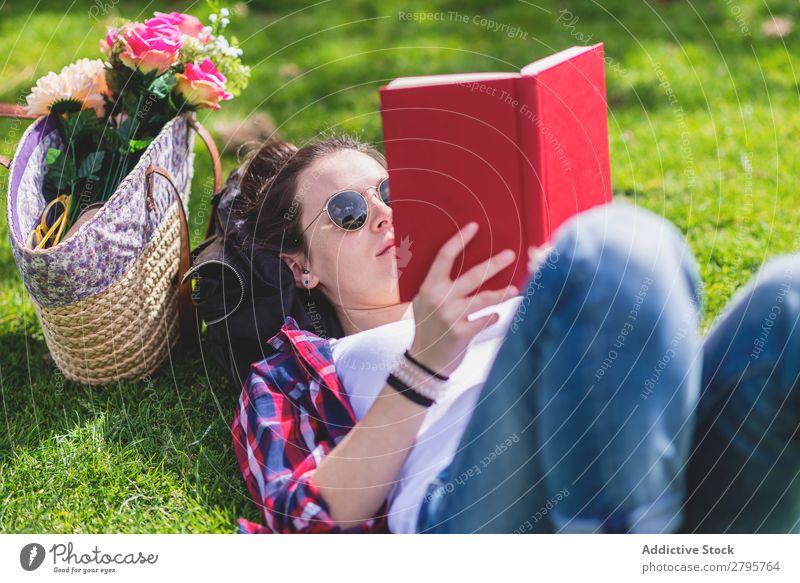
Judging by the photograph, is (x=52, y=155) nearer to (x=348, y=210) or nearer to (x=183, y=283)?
(x=183, y=283)

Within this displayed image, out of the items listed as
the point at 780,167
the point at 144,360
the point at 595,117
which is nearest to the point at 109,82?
the point at 144,360

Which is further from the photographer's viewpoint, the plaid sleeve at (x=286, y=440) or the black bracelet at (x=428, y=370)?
the plaid sleeve at (x=286, y=440)

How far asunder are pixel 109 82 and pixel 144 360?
23.4 inches

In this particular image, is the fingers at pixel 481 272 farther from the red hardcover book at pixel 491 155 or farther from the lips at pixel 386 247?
the lips at pixel 386 247

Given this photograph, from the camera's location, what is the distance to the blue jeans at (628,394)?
1085 mm

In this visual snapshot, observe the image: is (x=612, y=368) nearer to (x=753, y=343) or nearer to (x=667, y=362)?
(x=667, y=362)

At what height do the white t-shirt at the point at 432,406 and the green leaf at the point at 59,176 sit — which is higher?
the green leaf at the point at 59,176

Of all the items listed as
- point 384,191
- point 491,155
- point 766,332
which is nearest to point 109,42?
point 384,191

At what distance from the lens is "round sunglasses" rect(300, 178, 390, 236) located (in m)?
1.68

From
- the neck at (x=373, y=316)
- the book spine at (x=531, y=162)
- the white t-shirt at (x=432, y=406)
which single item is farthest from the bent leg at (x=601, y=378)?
the neck at (x=373, y=316)

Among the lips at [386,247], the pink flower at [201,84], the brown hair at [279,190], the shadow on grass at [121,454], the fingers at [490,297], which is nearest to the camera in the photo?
the fingers at [490,297]

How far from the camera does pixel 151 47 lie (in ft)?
6.06

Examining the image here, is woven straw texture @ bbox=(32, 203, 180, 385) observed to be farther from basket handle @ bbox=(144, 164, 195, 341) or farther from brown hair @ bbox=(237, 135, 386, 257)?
brown hair @ bbox=(237, 135, 386, 257)

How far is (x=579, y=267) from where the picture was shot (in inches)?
42.7
